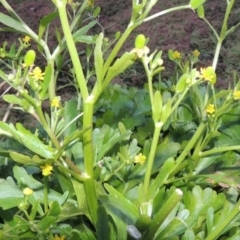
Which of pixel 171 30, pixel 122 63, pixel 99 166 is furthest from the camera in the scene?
pixel 171 30

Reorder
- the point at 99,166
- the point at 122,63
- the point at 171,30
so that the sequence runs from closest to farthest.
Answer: the point at 122,63, the point at 99,166, the point at 171,30

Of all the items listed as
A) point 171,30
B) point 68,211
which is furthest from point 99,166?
point 171,30

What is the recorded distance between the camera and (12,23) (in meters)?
0.41

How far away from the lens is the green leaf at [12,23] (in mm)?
407

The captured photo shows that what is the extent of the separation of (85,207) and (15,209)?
83 millimetres

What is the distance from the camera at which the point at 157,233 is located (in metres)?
0.40

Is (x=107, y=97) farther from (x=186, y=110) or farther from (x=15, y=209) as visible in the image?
(x=15, y=209)

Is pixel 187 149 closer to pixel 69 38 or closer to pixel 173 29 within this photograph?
pixel 69 38

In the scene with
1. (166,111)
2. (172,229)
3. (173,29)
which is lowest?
(173,29)

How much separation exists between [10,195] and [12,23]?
0.51 feet

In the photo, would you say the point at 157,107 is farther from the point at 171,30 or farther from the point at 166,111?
the point at 171,30

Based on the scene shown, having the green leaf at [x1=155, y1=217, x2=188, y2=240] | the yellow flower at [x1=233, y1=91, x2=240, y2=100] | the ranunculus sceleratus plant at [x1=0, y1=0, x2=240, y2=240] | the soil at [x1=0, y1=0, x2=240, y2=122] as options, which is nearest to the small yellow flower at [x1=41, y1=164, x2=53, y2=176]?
the ranunculus sceleratus plant at [x1=0, y1=0, x2=240, y2=240]

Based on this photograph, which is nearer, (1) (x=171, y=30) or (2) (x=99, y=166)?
(2) (x=99, y=166)

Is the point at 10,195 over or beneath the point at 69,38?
beneath
